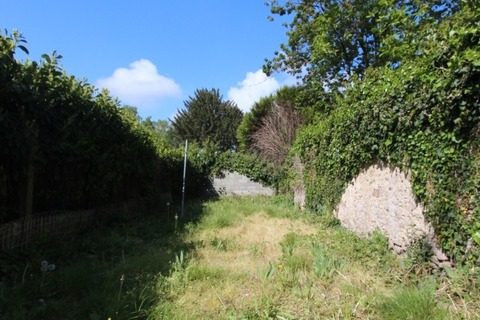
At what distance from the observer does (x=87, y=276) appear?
3637 millimetres

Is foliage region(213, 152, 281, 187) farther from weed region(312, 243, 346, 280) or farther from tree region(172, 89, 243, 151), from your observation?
tree region(172, 89, 243, 151)

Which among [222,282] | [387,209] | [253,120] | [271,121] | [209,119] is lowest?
[222,282]

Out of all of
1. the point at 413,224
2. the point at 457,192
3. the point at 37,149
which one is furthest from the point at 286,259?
the point at 37,149

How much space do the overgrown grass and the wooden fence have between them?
0.22 m

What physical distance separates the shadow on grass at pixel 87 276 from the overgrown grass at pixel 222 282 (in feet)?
0.04

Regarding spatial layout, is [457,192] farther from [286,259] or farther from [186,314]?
[186,314]

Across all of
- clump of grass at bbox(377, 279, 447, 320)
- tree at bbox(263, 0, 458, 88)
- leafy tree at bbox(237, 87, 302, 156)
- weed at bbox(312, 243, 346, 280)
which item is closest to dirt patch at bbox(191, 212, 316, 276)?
weed at bbox(312, 243, 346, 280)

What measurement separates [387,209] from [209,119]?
27.5 metres

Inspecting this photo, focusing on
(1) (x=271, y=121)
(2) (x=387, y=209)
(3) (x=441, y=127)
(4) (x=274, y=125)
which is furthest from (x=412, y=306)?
(1) (x=271, y=121)

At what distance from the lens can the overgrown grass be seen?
3.02 m

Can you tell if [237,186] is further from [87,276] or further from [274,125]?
[87,276]

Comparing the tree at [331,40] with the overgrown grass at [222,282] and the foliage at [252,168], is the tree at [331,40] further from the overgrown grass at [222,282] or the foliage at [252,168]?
the overgrown grass at [222,282]

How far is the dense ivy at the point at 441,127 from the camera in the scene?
11.2ft

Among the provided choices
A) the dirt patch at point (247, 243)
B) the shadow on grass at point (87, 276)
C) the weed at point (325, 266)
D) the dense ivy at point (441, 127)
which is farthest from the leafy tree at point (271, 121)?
the weed at point (325, 266)
